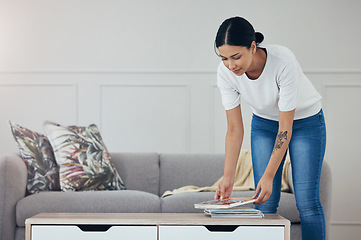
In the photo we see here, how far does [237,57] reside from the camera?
184 centimetres

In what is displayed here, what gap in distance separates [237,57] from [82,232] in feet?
2.94

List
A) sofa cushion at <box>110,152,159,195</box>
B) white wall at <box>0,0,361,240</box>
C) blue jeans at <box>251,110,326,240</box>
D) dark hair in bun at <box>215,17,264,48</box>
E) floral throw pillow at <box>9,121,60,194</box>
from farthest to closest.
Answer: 1. white wall at <box>0,0,361,240</box>
2. sofa cushion at <box>110,152,159,195</box>
3. floral throw pillow at <box>9,121,60,194</box>
4. blue jeans at <box>251,110,326,240</box>
5. dark hair in bun at <box>215,17,264,48</box>

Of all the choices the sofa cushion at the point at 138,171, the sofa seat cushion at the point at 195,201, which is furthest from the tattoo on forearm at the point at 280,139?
the sofa cushion at the point at 138,171

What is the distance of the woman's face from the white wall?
6.80 feet

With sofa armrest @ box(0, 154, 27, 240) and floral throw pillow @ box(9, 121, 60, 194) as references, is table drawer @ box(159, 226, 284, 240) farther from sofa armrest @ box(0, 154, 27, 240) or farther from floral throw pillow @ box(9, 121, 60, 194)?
floral throw pillow @ box(9, 121, 60, 194)

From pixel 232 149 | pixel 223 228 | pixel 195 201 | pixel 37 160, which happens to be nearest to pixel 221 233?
pixel 223 228

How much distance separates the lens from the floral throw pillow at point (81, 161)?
3.00 m

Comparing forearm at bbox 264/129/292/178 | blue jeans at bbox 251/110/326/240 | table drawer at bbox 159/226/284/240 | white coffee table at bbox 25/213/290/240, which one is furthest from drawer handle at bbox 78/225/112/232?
blue jeans at bbox 251/110/326/240

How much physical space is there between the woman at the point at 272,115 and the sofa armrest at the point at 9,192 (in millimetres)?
1266

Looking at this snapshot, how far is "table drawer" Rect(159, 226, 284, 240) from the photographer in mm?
1812

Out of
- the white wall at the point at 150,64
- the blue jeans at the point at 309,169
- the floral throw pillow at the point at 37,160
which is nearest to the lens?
the blue jeans at the point at 309,169

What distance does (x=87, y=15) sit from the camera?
13.1 feet

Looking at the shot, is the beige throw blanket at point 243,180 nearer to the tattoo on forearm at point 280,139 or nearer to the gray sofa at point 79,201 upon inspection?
the gray sofa at point 79,201

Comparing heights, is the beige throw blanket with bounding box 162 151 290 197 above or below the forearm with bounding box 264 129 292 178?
below
